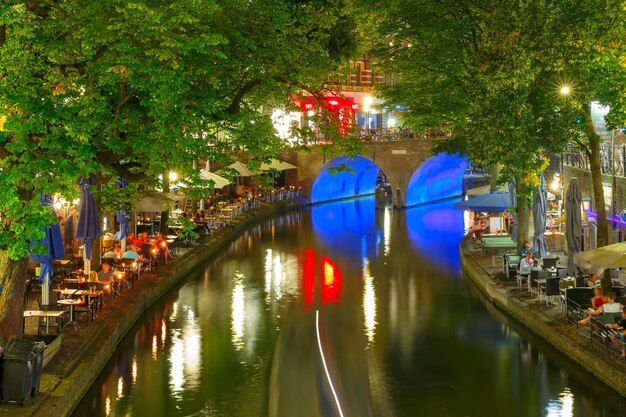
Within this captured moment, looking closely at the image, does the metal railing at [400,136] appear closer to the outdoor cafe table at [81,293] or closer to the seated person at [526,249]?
the seated person at [526,249]

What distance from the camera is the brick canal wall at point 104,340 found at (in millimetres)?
15961

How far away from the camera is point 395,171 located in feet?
217

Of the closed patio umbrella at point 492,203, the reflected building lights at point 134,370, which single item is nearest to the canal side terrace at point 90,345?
the reflected building lights at point 134,370

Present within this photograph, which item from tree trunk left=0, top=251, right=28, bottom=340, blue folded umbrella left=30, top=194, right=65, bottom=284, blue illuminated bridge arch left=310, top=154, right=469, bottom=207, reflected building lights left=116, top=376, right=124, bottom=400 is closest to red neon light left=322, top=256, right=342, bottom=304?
blue folded umbrella left=30, top=194, right=65, bottom=284

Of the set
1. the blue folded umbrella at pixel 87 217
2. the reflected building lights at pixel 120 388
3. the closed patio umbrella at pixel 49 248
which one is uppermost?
the blue folded umbrella at pixel 87 217

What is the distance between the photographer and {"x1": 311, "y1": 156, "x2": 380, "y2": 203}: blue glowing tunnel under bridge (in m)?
70.3

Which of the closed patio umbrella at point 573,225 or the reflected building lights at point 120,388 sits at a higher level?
the closed patio umbrella at point 573,225

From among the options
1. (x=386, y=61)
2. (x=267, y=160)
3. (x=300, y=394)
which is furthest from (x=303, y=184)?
(x=300, y=394)

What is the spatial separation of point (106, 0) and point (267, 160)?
6.70 metres

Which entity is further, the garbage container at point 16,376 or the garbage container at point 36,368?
the garbage container at point 36,368

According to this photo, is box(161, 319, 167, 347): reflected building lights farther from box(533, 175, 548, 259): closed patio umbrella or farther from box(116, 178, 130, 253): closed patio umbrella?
box(533, 175, 548, 259): closed patio umbrella

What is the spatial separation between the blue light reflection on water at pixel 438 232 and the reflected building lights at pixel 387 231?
1098 millimetres

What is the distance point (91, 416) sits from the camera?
1691 cm

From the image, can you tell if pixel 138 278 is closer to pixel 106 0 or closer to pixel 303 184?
pixel 106 0
